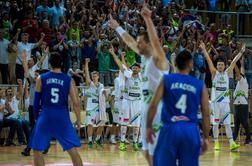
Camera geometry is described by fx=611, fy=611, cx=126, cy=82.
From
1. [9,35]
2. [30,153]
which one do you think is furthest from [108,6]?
[30,153]

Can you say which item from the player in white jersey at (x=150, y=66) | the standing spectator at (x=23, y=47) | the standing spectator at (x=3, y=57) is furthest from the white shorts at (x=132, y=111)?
the player in white jersey at (x=150, y=66)

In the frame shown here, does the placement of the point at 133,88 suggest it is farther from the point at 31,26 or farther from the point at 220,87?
the point at 31,26

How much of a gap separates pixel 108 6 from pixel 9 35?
493cm

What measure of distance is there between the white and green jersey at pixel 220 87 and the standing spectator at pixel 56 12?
704 centimetres

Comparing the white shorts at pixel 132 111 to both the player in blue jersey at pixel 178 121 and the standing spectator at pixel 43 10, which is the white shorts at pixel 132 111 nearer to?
the standing spectator at pixel 43 10

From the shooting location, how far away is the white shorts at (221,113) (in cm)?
1842

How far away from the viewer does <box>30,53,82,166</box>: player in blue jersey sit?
10.4 meters

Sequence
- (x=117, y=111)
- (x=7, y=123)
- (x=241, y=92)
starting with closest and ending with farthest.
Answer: (x=7, y=123)
(x=241, y=92)
(x=117, y=111)

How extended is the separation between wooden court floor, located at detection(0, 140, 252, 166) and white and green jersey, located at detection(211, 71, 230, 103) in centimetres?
160

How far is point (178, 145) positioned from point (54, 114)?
3577 millimetres

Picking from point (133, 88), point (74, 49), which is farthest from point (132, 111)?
point (74, 49)

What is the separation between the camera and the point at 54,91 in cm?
1045

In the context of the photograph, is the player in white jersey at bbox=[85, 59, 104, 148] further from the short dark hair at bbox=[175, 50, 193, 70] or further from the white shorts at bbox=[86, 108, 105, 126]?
the short dark hair at bbox=[175, 50, 193, 70]

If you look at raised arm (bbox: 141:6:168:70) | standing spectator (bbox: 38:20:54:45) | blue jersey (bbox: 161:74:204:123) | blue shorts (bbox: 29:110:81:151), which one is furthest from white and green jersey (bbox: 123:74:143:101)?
blue jersey (bbox: 161:74:204:123)
